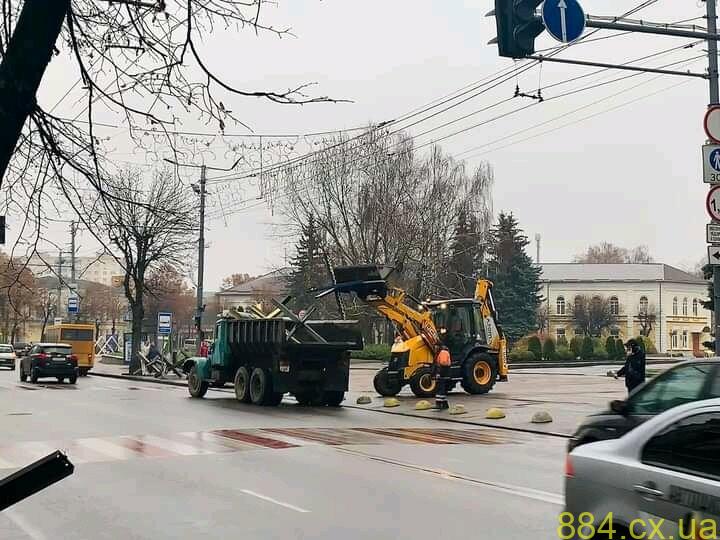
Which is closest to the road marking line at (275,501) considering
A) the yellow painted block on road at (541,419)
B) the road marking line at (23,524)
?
the road marking line at (23,524)

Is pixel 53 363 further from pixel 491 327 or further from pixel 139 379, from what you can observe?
pixel 491 327

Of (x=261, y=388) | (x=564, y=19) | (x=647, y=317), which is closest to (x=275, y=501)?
(x=564, y=19)

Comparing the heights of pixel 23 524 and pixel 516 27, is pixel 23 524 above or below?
below

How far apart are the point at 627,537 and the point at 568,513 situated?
2.08ft

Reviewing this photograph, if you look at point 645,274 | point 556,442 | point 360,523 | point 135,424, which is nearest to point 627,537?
point 360,523

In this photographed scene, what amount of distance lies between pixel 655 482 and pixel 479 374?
22.7m

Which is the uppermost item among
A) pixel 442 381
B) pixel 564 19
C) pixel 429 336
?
pixel 564 19

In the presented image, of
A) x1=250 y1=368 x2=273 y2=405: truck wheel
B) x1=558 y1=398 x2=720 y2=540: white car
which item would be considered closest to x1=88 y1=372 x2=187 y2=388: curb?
x1=250 y1=368 x2=273 y2=405: truck wheel

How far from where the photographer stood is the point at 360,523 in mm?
8438

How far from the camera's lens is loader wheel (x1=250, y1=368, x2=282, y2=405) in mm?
24078

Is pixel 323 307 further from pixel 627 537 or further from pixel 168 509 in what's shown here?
pixel 627 537

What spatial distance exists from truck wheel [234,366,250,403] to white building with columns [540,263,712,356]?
8228cm

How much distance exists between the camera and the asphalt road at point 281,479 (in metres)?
8.33

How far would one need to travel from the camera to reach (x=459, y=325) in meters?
27.5
